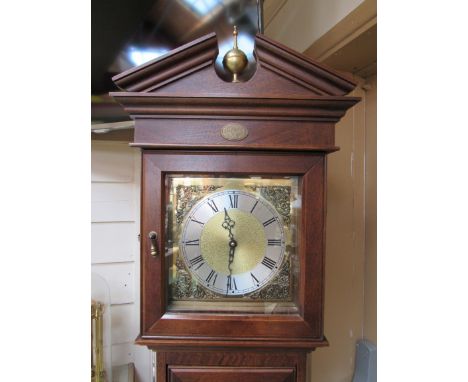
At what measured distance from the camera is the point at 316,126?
0.72 meters

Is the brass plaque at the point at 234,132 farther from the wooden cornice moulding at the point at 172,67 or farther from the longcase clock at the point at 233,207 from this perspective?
the wooden cornice moulding at the point at 172,67

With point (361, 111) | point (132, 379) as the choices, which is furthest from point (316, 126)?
point (132, 379)

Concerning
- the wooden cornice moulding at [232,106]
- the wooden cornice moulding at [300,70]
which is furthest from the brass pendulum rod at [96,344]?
the wooden cornice moulding at [300,70]

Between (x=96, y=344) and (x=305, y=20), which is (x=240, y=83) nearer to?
(x=305, y=20)

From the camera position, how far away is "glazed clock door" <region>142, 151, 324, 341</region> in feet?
2.34

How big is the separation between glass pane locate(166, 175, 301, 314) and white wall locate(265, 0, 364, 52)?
0.53 m

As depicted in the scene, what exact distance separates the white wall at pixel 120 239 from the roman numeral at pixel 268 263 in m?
0.62

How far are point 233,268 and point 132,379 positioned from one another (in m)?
0.71

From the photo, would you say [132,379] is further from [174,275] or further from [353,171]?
[353,171]

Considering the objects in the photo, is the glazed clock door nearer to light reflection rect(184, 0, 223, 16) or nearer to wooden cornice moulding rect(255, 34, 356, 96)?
wooden cornice moulding rect(255, 34, 356, 96)

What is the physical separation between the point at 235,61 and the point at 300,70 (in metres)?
0.14

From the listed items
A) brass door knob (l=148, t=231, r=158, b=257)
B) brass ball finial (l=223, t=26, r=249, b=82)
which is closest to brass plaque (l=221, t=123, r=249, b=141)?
brass ball finial (l=223, t=26, r=249, b=82)

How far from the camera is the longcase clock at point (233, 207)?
0.70 metres

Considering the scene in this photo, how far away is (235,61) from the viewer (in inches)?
28.7
